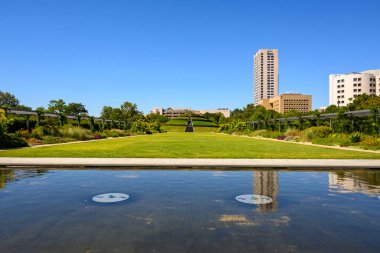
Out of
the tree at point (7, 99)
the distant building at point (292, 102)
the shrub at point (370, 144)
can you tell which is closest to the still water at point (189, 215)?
the shrub at point (370, 144)

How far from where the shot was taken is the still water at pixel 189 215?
4336 mm

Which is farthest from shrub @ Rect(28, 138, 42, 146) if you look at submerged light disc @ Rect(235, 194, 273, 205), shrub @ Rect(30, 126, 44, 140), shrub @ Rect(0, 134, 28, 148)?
submerged light disc @ Rect(235, 194, 273, 205)

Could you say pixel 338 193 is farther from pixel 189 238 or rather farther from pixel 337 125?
pixel 337 125

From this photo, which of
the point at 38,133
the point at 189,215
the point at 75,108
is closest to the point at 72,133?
the point at 38,133

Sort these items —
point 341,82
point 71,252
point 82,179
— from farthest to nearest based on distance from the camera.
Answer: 1. point 341,82
2. point 82,179
3. point 71,252

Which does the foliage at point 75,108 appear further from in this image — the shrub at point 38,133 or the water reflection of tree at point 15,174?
the water reflection of tree at point 15,174

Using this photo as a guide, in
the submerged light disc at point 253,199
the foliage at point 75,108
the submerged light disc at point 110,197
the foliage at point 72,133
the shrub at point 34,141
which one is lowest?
the submerged light disc at point 110,197

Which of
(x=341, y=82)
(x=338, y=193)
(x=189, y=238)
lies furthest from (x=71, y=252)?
(x=341, y=82)

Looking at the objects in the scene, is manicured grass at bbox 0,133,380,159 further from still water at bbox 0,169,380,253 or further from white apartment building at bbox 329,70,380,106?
white apartment building at bbox 329,70,380,106

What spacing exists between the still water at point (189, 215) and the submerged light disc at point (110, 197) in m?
0.20

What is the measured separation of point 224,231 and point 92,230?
2290mm

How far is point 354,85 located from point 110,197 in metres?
159

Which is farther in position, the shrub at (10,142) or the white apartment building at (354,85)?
the white apartment building at (354,85)

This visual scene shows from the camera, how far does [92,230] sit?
489cm
